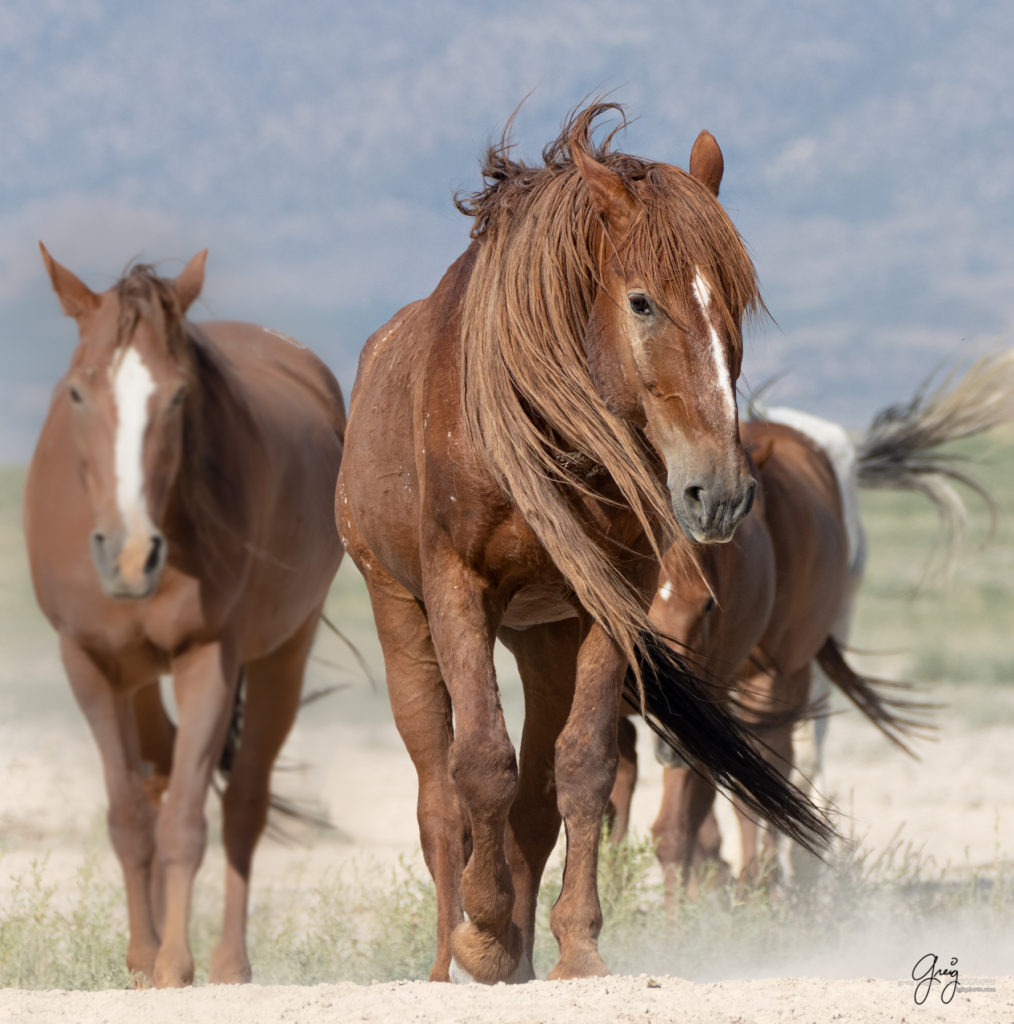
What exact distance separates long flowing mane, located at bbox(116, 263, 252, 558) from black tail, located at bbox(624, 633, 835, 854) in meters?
2.43

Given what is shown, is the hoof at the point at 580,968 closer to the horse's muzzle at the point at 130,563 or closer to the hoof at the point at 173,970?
the hoof at the point at 173,970

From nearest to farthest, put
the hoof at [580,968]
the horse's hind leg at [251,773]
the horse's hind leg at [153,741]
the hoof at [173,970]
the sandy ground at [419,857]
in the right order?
the sandy ground at [419,857], the hoof at [580,968], the hoof at [173,970], the horse's hind leg at [251,773], the horse's hind leg at [153,741]

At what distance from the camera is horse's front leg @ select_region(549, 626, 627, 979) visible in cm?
352

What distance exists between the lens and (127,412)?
5.65 meters

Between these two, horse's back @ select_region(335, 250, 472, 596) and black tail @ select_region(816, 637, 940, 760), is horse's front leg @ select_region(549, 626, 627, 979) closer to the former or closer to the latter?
horse's back @ select_region(335, 250, 472, 596)

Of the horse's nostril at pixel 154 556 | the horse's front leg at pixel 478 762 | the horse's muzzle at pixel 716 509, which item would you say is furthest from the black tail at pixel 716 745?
the horse's nostril at pixel 154 556

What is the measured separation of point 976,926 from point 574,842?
10.6 ft

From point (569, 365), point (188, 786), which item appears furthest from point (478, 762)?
point (188, 786)

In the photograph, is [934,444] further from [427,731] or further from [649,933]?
[427,731]

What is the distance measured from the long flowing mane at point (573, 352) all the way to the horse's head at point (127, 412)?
2188mm

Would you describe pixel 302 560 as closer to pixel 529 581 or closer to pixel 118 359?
pixel 118 359

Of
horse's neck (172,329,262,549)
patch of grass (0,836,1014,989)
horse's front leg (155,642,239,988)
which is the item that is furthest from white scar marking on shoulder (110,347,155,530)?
patch of grass (0,836,1014,989)

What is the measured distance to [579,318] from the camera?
368 cm

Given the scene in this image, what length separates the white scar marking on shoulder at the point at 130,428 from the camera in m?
5.56
